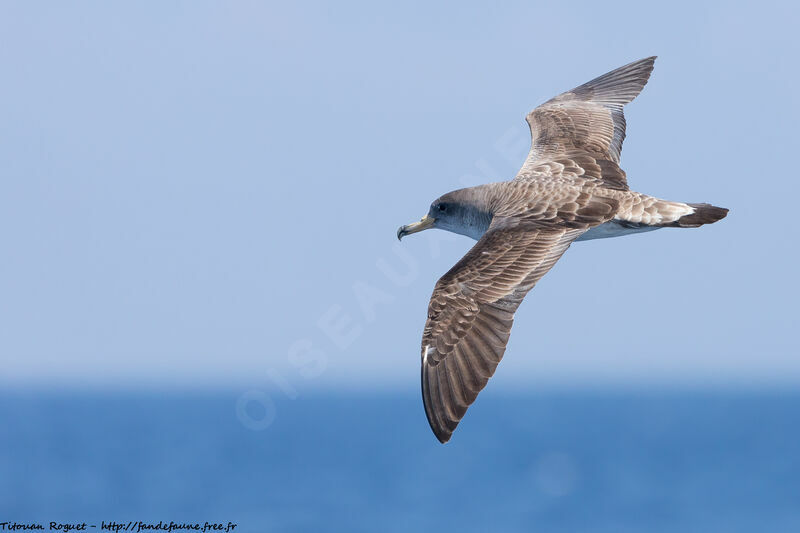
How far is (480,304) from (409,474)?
8611cm

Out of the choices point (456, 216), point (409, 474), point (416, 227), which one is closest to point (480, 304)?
point (456, 216)

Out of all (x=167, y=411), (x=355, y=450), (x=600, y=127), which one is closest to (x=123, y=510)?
(x=355, y=450)

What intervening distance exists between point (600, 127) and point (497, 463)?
93426mm

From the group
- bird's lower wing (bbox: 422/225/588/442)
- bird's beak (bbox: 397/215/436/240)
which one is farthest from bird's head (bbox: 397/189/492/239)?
bird's lower wing (bbox: 422/225/588/442)

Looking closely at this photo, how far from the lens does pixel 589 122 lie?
56.8ft

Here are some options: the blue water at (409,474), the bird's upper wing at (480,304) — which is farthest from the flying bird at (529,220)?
the blue water at (409,474)

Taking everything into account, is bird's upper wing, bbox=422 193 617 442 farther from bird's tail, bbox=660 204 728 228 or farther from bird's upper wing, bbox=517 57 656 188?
bird's upper wing, bbox=517 57 656 188

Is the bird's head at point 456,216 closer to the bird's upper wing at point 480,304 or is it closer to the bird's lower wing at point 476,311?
→ the bird's upper wing at point 480,304

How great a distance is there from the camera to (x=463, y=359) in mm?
11750

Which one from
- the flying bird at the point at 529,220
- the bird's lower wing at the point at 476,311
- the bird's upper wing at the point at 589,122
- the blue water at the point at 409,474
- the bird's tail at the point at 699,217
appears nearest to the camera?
the bird's lower wing at the point at 476,311

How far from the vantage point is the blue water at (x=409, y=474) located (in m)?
74.1

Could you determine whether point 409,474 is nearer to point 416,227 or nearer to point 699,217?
point 416,227

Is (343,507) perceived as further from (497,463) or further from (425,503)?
(497,463)

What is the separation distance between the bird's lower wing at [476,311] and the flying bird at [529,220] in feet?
0.04
